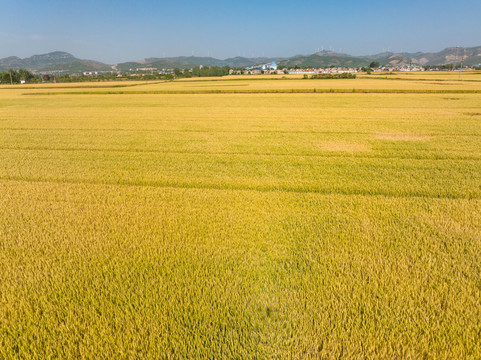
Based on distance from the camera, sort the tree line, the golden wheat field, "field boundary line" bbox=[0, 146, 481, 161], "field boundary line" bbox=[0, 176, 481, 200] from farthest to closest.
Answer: the tree line < "field boundary line" bbox=[0, 146, 481, 161] < "field boundary line" bbox=[0, 176, 481, 200] < the golden wheat field

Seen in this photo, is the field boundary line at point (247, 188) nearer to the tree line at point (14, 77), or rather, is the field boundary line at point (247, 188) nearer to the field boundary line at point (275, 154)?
the field boundary line at point (275, 154)

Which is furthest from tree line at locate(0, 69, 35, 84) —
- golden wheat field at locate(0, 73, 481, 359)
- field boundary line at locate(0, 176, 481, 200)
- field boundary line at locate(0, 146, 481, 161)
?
golden wheat field at locate(0, 73, 481, 359)

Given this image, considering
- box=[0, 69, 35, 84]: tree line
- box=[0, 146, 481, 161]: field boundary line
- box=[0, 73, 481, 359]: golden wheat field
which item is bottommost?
box=[0, 73, 481, 359]: golden wheat field

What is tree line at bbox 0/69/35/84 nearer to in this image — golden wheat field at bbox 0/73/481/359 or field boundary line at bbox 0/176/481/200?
field boundary line at bbox 0/176/481/200

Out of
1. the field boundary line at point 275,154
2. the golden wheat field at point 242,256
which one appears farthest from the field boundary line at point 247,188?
the field boundary line at point 275,154

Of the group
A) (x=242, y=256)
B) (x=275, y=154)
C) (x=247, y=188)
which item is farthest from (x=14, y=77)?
(x=242, y=256)

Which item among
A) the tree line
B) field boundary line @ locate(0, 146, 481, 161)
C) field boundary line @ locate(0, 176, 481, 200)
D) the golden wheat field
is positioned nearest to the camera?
the golden wheat field

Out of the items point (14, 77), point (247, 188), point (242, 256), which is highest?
point (14, 77)

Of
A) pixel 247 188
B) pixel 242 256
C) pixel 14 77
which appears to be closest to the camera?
pixel 242 256

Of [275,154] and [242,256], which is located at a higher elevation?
[275,154]

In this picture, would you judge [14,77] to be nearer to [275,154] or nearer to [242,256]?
[275,154]
